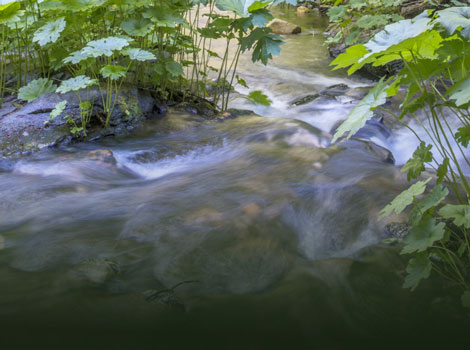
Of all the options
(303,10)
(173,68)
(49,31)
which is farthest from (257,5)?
(303,10)

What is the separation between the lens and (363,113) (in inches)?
61.6

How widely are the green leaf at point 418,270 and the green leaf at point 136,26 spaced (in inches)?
108

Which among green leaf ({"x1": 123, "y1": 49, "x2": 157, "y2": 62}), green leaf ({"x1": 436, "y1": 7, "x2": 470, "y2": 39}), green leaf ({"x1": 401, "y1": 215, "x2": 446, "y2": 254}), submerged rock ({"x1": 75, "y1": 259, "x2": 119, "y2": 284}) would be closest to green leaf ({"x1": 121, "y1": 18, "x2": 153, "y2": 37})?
green leaf ({"x1": 123, "y1": 49, "x2": 157, "y2": 62})

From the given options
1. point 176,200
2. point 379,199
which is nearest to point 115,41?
point 176,200

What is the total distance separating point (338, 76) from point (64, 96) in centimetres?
433

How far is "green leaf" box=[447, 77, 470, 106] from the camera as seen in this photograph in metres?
1.27

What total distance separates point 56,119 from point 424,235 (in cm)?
304

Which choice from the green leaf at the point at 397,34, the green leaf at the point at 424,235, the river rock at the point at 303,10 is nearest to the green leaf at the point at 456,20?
the green leaf at the point at 397,34

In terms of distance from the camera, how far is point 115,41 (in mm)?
3131

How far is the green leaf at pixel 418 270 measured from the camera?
1387 mm

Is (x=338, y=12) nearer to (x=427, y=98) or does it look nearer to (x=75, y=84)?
(x=75, y=84)

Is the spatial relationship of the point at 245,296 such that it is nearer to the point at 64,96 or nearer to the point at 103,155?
the point at 103,155

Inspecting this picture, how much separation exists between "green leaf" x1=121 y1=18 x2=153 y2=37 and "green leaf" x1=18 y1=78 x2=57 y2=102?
82 cm

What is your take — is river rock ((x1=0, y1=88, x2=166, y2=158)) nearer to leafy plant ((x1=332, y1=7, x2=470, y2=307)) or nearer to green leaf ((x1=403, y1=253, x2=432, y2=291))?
leafy plant ((x1=332, y1=7, x2=470, y2=307))
